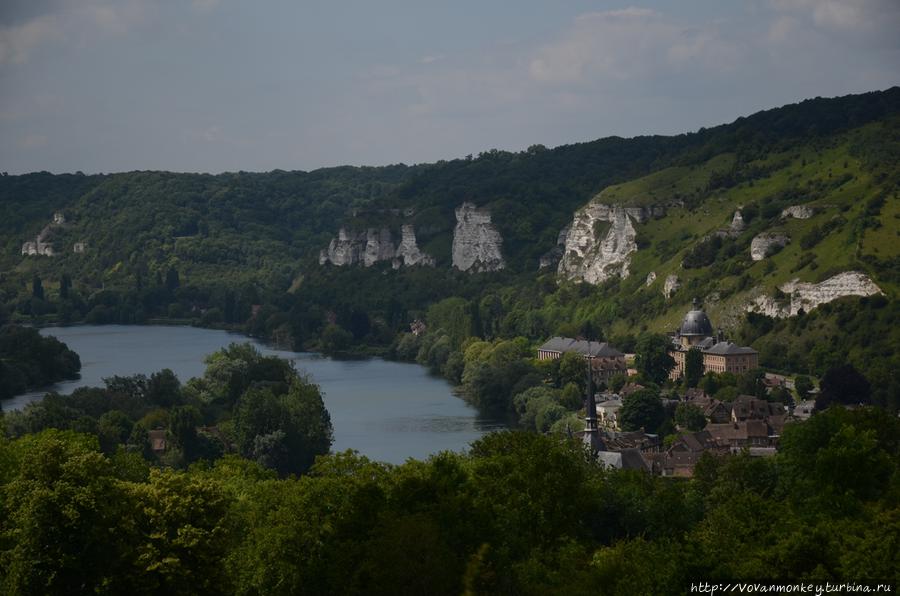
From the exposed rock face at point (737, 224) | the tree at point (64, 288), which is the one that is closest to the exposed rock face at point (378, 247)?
the tree at point (64, 288)

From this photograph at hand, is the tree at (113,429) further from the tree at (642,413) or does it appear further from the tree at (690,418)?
the tree at (690,418)

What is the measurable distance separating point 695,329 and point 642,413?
79.6 feet

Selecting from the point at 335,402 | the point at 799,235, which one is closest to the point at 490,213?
the point at 799,235

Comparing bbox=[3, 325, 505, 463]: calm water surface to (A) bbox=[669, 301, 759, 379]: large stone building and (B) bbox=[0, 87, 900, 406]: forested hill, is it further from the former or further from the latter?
(A) bbox=[669, 301, 759, 379]: large stone building

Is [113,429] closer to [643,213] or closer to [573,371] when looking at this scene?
[573,371]

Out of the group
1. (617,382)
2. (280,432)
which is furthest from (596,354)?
(280,432)

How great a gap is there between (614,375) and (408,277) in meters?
64.2

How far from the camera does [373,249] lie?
521ft

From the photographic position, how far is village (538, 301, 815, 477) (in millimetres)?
53812

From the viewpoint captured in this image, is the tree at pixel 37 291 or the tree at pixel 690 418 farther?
the tree at pixel 37 291

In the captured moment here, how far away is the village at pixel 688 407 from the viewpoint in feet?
Answer: 177

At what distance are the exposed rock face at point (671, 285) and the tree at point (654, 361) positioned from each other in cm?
1500

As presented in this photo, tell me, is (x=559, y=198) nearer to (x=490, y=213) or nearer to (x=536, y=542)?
(x=490, y=213)

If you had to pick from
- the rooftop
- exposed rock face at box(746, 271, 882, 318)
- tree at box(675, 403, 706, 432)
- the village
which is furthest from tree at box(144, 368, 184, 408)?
exposed rock face at box(746, 271, 882, 318)
